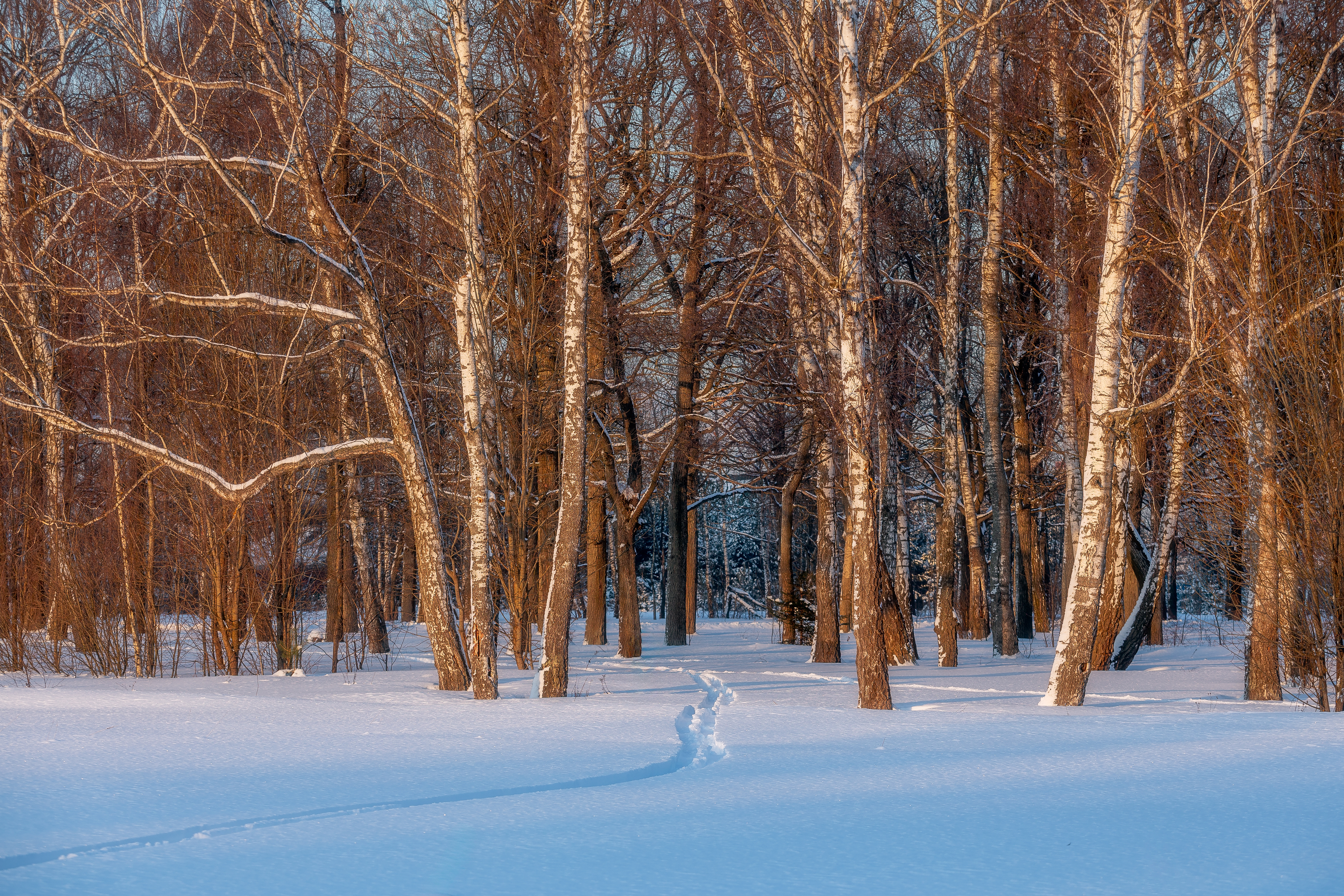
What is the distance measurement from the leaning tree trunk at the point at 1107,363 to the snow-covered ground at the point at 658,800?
0.78 metres

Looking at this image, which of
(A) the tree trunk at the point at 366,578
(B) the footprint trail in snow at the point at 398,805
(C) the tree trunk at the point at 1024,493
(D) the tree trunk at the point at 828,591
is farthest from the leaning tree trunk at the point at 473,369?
(C) the tree trunk at the point at 1024,493

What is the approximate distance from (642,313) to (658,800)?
48.1ft

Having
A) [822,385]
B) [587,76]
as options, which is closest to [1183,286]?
[822,385]

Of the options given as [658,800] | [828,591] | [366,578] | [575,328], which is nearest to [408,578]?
[366,578]

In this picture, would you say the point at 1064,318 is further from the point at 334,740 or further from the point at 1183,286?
the point at 334,740

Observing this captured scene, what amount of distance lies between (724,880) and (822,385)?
34.4ft

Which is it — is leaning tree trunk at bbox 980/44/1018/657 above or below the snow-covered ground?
above

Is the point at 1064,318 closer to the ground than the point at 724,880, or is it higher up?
higher up

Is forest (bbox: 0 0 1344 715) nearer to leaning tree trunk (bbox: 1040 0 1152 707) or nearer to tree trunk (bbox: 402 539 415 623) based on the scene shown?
leaning tree trunk (bbox: 1040 0 1152 707)

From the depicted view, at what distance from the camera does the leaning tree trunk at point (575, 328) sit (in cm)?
1041

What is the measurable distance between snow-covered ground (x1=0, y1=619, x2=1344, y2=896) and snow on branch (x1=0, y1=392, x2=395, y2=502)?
208 cm

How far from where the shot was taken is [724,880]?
376 centimetres

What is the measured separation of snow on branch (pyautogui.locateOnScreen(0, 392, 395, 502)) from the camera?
997cm

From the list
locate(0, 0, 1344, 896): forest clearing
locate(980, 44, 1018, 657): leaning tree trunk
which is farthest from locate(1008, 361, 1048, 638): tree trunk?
locate(980, 44, 1018, 657): leaning tree trunk
